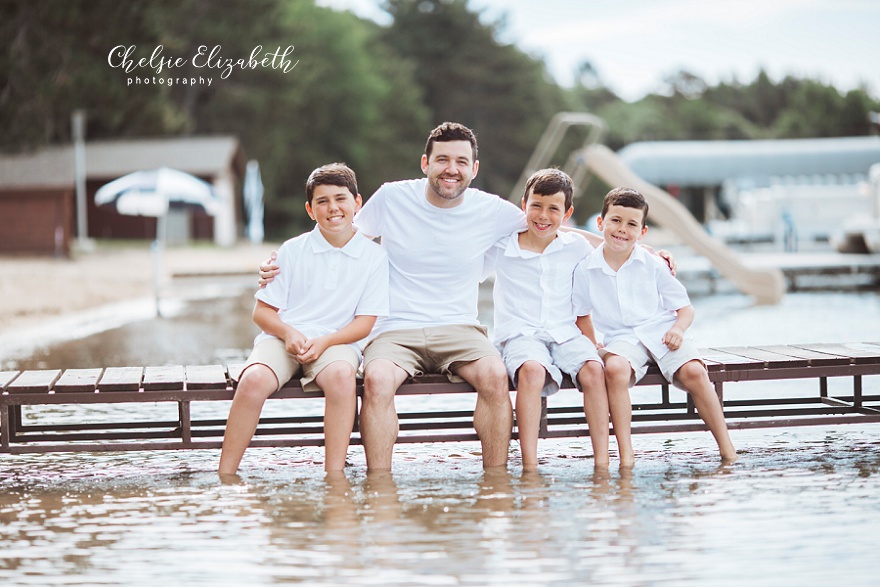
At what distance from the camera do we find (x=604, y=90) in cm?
12144

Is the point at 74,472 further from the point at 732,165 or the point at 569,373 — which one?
the point at 732,165

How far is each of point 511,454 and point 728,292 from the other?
15.7 meters

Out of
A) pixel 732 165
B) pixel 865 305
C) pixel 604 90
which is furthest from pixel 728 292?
pixel 604 90

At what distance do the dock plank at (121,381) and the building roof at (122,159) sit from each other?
3763 cm

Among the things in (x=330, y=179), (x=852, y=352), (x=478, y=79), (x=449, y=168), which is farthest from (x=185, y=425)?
(x=478, y=79)

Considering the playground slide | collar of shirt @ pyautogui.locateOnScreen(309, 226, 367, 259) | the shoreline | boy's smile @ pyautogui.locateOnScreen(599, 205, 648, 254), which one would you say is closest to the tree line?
the shoreline

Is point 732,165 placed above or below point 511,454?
above

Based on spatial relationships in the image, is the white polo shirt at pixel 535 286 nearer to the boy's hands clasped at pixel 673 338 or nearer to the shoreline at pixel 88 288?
the boy's hands clasped at pixel 673 338

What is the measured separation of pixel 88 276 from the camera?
81.5ft

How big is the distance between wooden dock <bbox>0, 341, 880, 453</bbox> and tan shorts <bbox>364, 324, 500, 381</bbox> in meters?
0.10

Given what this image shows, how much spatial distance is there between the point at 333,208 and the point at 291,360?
73 cm

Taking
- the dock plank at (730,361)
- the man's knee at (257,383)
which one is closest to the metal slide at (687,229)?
the dock plank at (730,361)

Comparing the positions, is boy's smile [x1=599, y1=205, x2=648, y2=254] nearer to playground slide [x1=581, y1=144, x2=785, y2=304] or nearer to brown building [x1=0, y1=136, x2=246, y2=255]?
playground slide [x1=581, y1=144, x2=785, y2=304]

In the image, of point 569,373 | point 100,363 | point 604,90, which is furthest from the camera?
point 604,90
